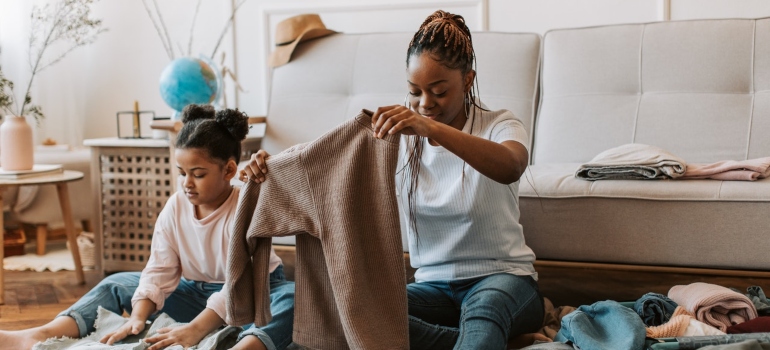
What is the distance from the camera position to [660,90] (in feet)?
8.69

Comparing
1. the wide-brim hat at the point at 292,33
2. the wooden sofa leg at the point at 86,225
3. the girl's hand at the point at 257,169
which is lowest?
the wooden sofa leg at the point at 86,225

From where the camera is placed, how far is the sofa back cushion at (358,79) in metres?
2.80

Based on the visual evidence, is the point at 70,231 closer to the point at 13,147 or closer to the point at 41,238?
the point at 13,147

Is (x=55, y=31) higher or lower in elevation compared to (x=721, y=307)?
higher

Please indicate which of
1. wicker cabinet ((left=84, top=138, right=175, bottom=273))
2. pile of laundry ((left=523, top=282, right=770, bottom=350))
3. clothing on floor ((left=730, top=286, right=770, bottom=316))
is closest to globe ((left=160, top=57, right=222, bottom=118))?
wicker cabinet ((left=84, top=138, right=175, bottom=273))

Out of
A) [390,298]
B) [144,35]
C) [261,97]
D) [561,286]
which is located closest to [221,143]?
[390,298]

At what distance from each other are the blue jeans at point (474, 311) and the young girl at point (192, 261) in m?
0.30

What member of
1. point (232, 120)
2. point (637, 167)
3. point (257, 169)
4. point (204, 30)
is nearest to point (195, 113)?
point (232, 120)

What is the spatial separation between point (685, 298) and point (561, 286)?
385 millimetres

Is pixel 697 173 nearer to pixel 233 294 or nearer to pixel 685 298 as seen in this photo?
pixel 685 298

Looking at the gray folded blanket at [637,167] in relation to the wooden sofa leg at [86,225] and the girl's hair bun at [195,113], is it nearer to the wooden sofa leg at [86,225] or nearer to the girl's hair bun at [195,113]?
the girl's hair bun at [195,113]

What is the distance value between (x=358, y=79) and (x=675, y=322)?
1.51 m

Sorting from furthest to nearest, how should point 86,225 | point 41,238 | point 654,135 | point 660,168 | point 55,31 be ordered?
point 86,225 < point 55,31 < point 41,238 < point 654,135 < point 660,168

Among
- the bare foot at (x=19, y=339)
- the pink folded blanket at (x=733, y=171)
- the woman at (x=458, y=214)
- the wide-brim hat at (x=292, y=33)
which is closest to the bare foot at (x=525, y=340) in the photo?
the woman at (x=458, y=214)
